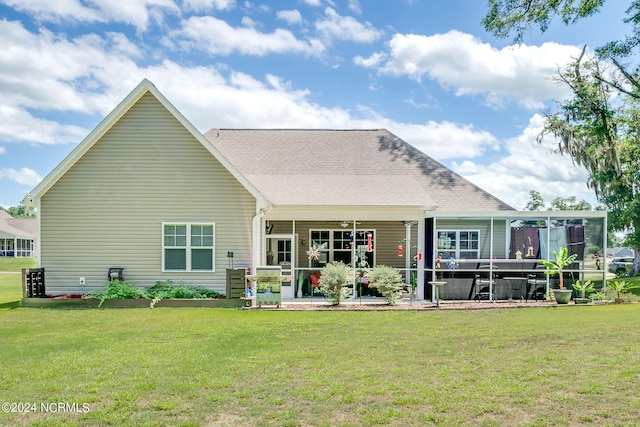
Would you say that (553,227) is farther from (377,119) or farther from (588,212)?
(377,119)

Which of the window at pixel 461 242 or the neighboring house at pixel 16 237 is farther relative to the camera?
the neighboring house at pixel 16 237

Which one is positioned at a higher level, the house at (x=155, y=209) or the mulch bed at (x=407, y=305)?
the house at (x=155, y=209)

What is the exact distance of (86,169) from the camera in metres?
15.6

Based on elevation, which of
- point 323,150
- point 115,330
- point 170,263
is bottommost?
point 115,330

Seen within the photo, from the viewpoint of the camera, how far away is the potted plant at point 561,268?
15.2 m

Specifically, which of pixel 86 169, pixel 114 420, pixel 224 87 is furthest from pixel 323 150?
pixel 114 420

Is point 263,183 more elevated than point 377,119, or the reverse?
point 377,119

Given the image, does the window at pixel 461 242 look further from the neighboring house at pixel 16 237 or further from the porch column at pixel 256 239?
the neighboring house at pixel 16 237

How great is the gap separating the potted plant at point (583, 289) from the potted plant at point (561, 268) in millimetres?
267

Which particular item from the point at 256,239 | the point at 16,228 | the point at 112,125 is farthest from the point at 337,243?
the point at 16,228

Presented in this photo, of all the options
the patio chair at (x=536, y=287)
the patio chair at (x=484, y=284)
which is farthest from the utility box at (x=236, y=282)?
the patio chair at (x=536, y=287)

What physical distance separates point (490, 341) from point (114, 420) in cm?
635

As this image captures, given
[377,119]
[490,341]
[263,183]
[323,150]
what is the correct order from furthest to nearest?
[377,119]
[323,150]
[263,183]
[490,341]

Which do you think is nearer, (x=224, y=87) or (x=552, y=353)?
(x=552, y=353)
